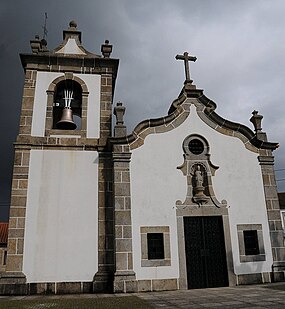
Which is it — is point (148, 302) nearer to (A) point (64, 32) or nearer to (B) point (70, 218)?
(B) point (70, 218)

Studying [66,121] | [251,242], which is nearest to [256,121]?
[251,242]

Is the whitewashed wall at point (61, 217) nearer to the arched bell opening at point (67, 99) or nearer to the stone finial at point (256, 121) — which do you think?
the arched bell opening at point (67, 99)

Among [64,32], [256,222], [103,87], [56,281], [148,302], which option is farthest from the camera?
[64,32]

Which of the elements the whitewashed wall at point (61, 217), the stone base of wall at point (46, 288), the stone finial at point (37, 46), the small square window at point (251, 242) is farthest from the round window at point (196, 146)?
the stone finial at point (37, 46)

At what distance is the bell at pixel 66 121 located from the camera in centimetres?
1103

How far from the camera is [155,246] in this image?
958 centimetres

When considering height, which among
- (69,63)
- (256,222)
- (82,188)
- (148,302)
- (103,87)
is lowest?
(148,302)

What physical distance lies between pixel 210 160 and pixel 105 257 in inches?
180

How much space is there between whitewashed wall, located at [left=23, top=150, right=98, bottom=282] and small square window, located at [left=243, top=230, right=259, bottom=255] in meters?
4.68

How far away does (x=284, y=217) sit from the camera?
123ft

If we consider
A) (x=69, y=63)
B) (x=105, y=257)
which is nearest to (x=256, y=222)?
(x=105, y=257)

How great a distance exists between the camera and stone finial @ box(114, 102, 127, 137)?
34.6 ft

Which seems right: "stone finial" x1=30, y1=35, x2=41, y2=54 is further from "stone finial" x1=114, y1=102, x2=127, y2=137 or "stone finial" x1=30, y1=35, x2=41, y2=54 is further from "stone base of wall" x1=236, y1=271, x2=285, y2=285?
"stone base of wall" x1=236, y1=271, x2=285, y2=285

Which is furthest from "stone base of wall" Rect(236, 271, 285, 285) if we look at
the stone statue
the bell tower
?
the bell tower
